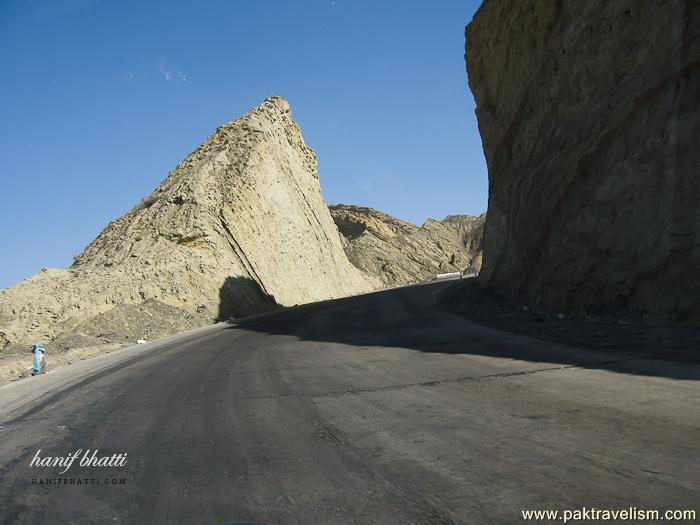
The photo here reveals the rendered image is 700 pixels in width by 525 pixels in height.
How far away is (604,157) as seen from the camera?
12828mm

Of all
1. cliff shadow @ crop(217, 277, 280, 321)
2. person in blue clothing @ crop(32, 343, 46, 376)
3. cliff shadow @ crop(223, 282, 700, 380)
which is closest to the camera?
cliff shadow @ crop(223, 282, 700, 380)

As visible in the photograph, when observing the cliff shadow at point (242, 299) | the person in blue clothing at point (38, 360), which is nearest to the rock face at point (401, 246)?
the cliff shadow at point (242, 299)

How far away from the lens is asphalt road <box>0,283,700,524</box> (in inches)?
121

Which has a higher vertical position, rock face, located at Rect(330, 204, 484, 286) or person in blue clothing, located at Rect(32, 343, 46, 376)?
rock face, located at Rect(330, 204, 484, 286)

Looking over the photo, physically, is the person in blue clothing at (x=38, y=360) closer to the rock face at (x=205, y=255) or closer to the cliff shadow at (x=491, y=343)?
the cliff shadow at (x=491, y=343)

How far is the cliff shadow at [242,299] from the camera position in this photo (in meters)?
30.5

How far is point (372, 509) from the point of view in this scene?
118 inches

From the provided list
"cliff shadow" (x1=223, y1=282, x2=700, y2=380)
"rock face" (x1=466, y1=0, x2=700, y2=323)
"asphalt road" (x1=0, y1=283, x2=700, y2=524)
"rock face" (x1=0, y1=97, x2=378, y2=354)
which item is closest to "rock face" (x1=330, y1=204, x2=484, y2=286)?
"rock face" (x1=0, y1=97, x2=378, y2=354)

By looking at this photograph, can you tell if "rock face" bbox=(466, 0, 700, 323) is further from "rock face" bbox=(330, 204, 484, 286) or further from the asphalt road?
"rock face" bbox=(330, 204, 484, 286)

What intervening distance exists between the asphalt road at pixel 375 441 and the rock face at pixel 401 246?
6810cm

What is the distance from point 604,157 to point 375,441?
11.3 metres

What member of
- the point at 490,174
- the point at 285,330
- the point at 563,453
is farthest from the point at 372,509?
the point at 490,174

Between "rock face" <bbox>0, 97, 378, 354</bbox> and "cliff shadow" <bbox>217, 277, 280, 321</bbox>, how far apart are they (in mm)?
95

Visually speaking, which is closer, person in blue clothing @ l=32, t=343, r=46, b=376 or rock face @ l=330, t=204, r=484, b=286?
person in blue clothing @ l=32, t=343, r=46, b=376
